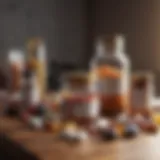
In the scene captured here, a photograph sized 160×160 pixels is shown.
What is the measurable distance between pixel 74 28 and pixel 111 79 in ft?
1.40

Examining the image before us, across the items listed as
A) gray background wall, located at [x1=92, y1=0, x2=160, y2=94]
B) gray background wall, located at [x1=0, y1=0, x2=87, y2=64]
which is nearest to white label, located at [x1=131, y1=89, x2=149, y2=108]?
gray background wall, located at [x1=92, y1=0, x2=160, y2=94]

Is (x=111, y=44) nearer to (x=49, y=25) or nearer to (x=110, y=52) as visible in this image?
(x=110, y=52)

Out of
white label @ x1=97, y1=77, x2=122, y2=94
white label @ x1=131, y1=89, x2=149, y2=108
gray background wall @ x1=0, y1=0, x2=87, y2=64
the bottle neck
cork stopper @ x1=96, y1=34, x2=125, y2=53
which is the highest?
gray background wall @ x1=0, y1=0, x2=87, y2=64

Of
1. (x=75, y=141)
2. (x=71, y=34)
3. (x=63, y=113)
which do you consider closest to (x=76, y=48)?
(x=71, y=34)

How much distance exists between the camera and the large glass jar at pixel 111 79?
2.87ft

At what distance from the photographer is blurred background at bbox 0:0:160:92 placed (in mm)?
1110

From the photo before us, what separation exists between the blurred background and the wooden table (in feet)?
1.44

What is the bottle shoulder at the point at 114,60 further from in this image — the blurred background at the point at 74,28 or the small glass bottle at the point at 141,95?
the blurred background at the point at 74,28

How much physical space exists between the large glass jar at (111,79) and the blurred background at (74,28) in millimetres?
161

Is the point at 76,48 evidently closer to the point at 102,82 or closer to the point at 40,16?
the point at 40,16

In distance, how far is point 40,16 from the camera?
1.21 m

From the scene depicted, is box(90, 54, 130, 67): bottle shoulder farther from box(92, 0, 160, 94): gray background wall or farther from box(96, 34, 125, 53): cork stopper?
box(92, 0, 160, 94): gray background wall

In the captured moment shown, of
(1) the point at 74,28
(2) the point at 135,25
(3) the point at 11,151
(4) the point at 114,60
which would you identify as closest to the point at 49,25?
(1) the point at 74,28

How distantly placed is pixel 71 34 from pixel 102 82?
16.9 inches
